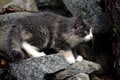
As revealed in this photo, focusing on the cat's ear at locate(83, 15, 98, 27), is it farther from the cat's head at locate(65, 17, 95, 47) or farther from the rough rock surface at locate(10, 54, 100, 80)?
the rough rock surface at locate(10, 54, 100, 80)

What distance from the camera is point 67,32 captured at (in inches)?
159

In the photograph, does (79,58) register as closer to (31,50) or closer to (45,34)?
(45,34)

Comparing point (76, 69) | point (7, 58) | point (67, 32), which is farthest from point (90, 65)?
point (7, 58)

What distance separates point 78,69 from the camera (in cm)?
394

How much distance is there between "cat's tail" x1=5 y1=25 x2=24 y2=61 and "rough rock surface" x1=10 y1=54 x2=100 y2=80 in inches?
4.9

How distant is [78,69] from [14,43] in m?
0.80

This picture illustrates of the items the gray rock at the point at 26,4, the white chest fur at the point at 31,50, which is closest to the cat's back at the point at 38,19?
the white chest fur at the point at 31,50

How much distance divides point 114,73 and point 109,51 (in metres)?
0.32

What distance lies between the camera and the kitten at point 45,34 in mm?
3785

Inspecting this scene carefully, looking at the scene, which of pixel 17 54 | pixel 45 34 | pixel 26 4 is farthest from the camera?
pixel 26 4

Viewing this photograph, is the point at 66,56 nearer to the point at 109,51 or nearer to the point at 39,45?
the point at 39,45

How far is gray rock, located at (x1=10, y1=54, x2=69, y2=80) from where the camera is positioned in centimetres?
367

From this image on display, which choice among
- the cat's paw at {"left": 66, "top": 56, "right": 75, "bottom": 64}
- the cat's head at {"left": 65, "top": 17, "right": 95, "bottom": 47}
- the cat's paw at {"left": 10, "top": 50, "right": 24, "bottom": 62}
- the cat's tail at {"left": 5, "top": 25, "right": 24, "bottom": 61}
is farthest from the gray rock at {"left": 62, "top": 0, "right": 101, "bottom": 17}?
the cat's paw at {"left": 10, "top": 50, "right": 24, "bottom": 62}

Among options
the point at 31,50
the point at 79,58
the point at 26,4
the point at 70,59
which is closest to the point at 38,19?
the point at 31,50
